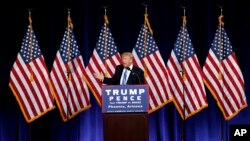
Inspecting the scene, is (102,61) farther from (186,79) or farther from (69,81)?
(186,79)

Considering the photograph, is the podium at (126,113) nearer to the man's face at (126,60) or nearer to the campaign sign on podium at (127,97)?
the campaign sign on podium at (127,97)

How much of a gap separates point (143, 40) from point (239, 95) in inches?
75.9

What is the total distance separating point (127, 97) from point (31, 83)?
2.86m

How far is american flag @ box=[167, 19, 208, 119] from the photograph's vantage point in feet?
27.2

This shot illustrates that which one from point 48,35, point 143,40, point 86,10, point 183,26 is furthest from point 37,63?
point 183,26

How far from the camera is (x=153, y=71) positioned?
27.3 feet

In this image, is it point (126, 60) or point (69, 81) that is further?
point (69, 81)

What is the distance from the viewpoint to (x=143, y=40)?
843 centimetres

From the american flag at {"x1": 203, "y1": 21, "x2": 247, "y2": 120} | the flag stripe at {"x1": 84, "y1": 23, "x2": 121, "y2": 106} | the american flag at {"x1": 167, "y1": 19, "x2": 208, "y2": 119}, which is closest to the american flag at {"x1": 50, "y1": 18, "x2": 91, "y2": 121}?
the flag stripe at {"x1": 84, "y1": 23, "x2": 121, "y2": 106}

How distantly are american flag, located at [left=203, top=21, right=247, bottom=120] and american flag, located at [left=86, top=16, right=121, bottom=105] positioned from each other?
1620 mm

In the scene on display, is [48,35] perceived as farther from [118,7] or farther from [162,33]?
[162,33]

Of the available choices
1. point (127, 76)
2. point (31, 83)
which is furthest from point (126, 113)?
point (31, 83)

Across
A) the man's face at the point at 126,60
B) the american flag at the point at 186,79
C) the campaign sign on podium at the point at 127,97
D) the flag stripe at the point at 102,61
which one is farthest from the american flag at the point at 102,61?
the campaign sign on podium at the point at 127,97

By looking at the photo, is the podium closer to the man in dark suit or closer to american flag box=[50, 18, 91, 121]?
the man in dark suit
